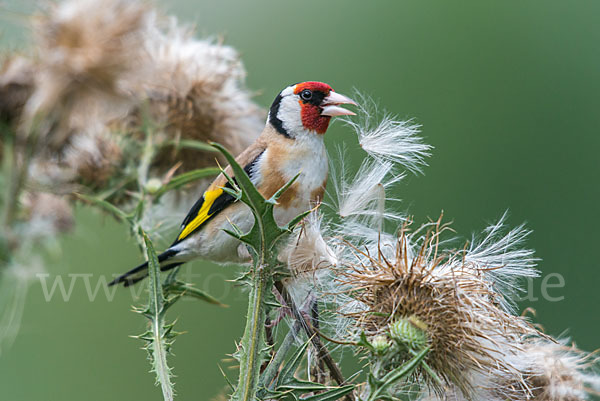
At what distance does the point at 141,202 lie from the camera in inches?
80.4

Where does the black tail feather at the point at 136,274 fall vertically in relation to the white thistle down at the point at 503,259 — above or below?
below

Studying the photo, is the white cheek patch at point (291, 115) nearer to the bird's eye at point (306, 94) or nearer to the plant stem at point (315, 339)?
the bird's eye at point (306, 94)

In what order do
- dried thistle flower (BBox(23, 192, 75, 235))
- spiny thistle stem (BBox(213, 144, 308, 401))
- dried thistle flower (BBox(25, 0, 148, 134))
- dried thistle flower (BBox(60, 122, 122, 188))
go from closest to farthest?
spiny thistle stem (BBox(213, 144, 308, 401))
dried thistle flower (BBox(25, 0, 148, 134))
dried thistle flower (BBox(60, 122, 122, 188))
dried thistle flower (BBox(23, 192, 75, 235))

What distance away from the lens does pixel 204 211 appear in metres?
2.21

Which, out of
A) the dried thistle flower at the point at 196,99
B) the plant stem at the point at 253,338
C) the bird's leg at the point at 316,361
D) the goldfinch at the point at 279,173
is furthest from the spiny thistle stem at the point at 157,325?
the dried thistle flower at the point at 196,99

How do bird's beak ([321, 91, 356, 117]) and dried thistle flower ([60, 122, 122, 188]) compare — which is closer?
bird's beak ([321, 91, 356, 117])

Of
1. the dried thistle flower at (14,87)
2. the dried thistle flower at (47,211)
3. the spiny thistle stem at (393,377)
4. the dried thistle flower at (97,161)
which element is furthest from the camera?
the dried thistle flower at (47,211)

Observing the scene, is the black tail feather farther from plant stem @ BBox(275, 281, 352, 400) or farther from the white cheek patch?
plant stem @ BBox(275, 281, 352, 400)

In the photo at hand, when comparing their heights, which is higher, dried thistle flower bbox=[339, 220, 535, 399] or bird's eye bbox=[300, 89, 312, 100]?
bird's eye bbox=[300, 89, 312, 100]

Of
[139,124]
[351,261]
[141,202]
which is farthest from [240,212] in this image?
[139,124]

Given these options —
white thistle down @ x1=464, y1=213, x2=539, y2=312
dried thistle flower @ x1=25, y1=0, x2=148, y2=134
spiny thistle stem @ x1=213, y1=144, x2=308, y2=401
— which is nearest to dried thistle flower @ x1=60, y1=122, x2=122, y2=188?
dried thistle flower @ x1=25, y1=0, x2=148, y2=134

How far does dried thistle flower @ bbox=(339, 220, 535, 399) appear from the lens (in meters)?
1.46

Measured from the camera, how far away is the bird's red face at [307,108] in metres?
2.08

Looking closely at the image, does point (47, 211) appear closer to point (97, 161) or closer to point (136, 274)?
point (97, 161)
